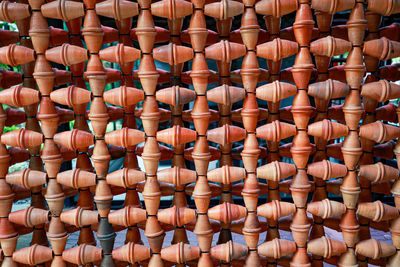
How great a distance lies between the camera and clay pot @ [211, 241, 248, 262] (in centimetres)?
98

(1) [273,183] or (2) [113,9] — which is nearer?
(2) [113,9]

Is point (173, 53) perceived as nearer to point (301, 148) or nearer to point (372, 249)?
point (301, 148)

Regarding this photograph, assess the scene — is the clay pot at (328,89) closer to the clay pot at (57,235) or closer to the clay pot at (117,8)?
the clay pot at (117,8)

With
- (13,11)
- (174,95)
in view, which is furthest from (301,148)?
(13,11)

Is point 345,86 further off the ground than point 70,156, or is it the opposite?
point 345,86

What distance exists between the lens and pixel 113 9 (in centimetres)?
91

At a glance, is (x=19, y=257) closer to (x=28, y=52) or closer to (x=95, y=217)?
(x=95, y=217)

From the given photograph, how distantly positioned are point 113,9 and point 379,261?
1142 mm

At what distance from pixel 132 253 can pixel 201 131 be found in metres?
0.43

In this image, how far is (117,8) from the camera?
0.91 metres

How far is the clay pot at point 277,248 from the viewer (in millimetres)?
985

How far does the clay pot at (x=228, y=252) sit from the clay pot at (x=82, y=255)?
1.21 ft

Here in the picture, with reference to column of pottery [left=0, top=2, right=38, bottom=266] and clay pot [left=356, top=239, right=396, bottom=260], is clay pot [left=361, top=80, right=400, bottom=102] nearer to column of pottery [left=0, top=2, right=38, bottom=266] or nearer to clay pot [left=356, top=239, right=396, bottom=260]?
clay pot [left=356, top=239, right=396, bottom=260]

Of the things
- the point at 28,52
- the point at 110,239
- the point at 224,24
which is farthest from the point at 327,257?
the point at 28,52
